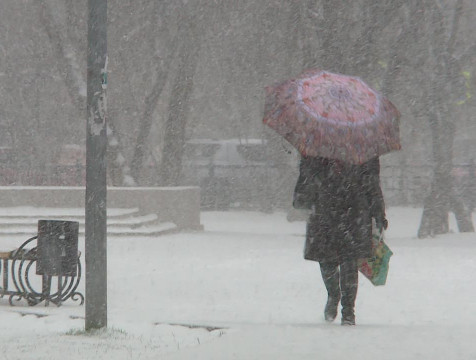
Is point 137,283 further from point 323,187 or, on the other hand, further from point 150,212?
point 150,212

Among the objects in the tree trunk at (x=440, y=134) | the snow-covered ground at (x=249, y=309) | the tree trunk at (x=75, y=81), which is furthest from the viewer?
the tree trunk at (x=75, y=81)

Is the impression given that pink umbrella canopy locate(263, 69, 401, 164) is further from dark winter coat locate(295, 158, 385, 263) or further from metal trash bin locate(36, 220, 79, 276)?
metal trash bin locate(36, 220, 79, 276)

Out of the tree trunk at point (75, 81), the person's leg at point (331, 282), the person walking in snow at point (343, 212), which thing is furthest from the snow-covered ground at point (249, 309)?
the tree trunk at point (75, 81)

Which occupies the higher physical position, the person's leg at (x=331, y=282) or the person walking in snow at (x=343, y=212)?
the person walking in snow at (x=343, y=212)

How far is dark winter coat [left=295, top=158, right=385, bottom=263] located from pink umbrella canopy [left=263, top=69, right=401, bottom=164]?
194 mm

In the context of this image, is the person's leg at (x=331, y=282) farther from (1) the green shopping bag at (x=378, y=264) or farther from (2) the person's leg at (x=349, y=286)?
(1) the green shopping bag at (x=378, y=264)

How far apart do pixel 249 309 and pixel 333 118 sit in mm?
2774

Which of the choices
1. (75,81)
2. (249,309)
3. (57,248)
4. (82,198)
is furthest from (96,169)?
(75,81)

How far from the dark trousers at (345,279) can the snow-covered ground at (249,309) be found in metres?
0.33

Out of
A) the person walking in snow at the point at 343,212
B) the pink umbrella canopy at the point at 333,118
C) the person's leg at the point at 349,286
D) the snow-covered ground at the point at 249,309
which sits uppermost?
the pink umbrella canopy at the point at 333,118

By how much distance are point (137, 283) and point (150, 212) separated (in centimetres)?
890

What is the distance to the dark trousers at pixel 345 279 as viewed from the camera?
823 centimetres

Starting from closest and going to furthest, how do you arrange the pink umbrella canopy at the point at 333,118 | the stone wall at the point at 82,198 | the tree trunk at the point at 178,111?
the pink umbrella canopy at the point at 333,118, the stone wall at the point at 82,198, the tree trunk at the point at 178,111

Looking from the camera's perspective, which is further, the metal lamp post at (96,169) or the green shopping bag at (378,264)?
the green shopping bag at (378,264)
